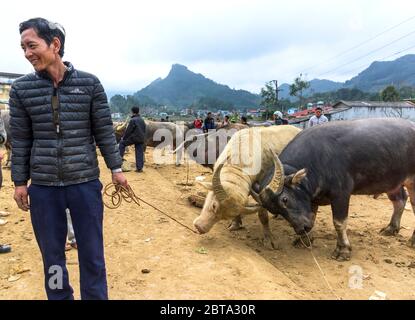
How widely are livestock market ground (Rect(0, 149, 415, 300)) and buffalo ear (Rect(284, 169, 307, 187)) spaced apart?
117 centimetres

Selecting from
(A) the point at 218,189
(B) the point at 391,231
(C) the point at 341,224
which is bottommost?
(B) the point at 391,231

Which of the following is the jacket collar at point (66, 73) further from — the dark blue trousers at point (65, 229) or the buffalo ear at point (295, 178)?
the buffalo ear at point (295, 178)

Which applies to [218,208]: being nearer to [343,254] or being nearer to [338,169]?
[338,169]

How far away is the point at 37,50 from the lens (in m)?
2.66

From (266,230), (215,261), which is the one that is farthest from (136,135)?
(215,261)

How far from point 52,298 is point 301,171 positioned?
3.59m

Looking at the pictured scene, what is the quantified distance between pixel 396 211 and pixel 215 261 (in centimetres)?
387

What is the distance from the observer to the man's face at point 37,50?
263 centimetres

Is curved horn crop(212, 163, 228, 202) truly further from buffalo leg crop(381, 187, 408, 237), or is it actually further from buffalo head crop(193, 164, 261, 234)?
buffalo leg crop(381, 187, 408, 237)

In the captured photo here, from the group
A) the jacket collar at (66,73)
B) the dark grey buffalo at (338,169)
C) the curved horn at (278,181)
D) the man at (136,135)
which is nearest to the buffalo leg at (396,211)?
the dark grey buffalo at (338,169)

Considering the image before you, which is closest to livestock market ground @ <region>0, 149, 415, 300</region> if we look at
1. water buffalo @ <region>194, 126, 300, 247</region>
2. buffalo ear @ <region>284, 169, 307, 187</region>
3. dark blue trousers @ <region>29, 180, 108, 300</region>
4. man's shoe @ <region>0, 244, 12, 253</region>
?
man's shoe @ <region>0, 244, 12, 253</region>

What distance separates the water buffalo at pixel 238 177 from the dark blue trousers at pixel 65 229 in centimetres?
262

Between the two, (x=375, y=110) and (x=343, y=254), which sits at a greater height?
(x=375, y=110)
